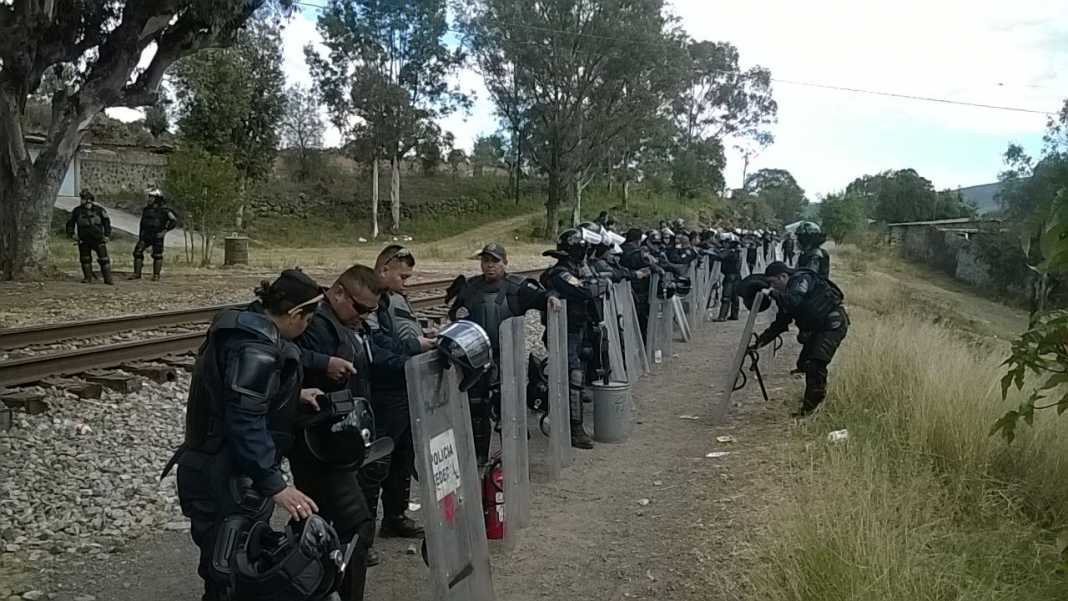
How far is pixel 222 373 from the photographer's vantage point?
307 centimetres

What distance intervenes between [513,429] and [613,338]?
3.94m

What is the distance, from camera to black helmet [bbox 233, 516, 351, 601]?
2.96m

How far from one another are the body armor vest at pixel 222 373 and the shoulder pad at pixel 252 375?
2 centimetres

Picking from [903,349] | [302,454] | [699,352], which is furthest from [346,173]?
[302,454]

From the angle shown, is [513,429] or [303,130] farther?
[303,130]

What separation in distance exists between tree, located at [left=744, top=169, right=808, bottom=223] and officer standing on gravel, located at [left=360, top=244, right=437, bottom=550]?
287 ft

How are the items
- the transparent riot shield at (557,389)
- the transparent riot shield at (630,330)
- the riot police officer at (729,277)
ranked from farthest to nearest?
1. the riot police officer at (729,277)
2. the transparent riot shield at (630,330)
3. the transparent riot shield at (557,389)

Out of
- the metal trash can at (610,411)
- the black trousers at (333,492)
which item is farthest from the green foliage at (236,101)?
the black trousers at (333,492)

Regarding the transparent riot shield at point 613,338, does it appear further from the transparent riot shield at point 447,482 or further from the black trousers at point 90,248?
the black trousers at point 90,248

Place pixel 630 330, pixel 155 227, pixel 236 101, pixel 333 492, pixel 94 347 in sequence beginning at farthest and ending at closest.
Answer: pixel 236 101 < pixel 155 227 < pixel 630 330 < pixel 94 347 < pixel 333 492

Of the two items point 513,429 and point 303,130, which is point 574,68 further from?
point 513,429

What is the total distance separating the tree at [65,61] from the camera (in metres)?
18.0

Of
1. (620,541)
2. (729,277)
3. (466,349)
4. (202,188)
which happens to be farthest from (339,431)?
(202,188)

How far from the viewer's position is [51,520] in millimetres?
5238
